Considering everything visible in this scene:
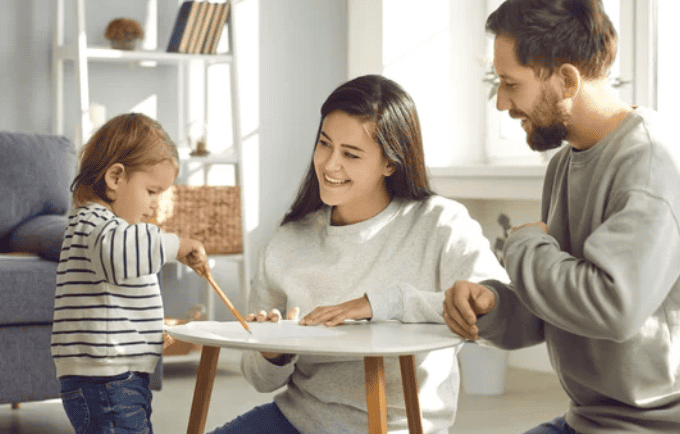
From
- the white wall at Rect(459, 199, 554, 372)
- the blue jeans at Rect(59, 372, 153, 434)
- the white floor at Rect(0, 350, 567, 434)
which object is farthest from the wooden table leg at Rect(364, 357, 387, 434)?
the white wall at Rect(459, 199, 554, 372)

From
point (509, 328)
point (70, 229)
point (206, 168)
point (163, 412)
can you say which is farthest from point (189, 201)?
point (509, 328)

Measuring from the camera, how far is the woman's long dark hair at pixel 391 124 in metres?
1.56

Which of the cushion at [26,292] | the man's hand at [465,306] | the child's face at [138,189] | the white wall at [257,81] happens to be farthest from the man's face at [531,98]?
the white wall at [257,81]

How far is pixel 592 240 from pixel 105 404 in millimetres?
959

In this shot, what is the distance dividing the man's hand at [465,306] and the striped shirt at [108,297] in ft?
1.89

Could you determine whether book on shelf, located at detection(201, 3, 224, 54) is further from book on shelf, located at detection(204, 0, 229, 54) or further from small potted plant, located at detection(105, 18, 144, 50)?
small potted plant, located at detection(105, 18, 144, 50)

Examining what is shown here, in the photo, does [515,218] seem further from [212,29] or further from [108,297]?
[108,297]

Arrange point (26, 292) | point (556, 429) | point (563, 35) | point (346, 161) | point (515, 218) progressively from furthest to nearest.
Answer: point (515, 218), point (26, 292), point (346, 161), point (556, 429), point (563, 35)

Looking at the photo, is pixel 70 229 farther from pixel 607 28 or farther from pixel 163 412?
pixel 163 412

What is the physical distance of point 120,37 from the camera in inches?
152

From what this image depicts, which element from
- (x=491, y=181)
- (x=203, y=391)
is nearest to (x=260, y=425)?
(x=203, y=391)

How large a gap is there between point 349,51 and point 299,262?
3114 millimetres

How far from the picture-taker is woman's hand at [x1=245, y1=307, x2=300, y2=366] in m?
1.44

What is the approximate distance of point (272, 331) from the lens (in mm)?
1303
